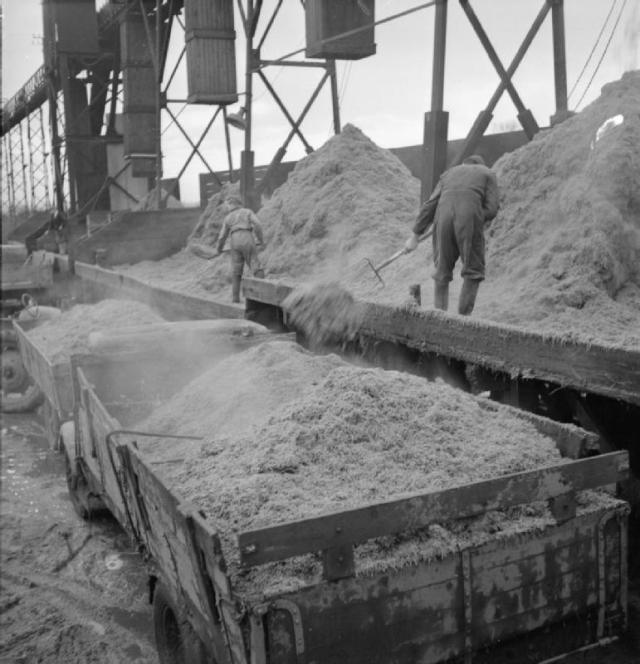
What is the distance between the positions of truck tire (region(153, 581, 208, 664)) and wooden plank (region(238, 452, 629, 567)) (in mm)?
1013

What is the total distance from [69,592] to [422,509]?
360 centimetres

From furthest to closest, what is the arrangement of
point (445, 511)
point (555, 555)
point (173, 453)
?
point (173, 453), point (555, 555), point (445, 511)

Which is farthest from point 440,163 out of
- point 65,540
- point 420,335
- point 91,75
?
point 91,75

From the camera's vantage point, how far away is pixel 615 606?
3600 millimetres

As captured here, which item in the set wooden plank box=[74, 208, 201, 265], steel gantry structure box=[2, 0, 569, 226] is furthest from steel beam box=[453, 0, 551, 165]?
wooden plank box=[74, 208, 201, 265]

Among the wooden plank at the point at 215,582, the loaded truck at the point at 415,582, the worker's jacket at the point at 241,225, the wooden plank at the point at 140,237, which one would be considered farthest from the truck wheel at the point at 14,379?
the wooden plank at the point at 215,582

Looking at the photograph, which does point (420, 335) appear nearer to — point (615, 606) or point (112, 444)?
point (112, 444)

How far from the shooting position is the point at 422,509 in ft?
10.1

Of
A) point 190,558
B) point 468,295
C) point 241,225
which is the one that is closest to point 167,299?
point 241,225

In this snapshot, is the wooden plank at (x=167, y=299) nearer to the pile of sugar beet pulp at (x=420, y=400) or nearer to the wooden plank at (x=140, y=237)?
the pile of sugar beet pulp at (x=420, y=400)

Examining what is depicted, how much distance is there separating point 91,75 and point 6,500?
21887 millimetres

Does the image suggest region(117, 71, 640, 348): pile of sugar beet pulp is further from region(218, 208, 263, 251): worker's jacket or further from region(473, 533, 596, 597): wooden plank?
region(473, 533, 596, 597): wooden plank

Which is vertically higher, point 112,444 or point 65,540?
point 112,444

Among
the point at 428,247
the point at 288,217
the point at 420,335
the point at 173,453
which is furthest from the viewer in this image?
the point at 288,217
